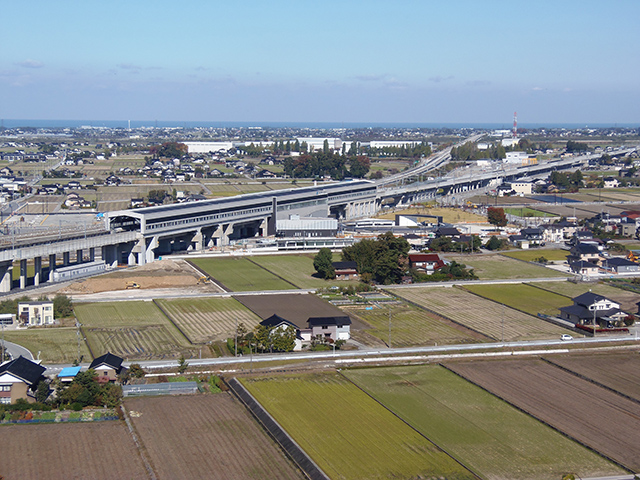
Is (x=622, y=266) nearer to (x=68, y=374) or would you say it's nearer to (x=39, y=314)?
(x=39, y=314)

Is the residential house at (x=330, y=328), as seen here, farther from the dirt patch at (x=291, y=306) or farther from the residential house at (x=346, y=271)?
the residential house at (x=346, y=271)

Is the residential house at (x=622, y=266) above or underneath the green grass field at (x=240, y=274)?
above

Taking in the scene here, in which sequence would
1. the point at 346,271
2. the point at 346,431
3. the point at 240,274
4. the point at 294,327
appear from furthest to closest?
the point at 240,274 < the point at 346,271 < the point at 294,327 < the point at 346,431

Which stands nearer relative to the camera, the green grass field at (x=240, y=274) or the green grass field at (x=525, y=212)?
the green grass field at (x=240, y=274)

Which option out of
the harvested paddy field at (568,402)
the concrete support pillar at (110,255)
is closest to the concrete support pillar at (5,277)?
the concrete support pillar at (110,255)

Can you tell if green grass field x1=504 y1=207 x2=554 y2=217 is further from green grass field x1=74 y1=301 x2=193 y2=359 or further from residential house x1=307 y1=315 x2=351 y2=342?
green grass field x1=74 y1=301 x2=193 y2=359

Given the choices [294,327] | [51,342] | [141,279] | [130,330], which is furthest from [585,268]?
[51,342]
